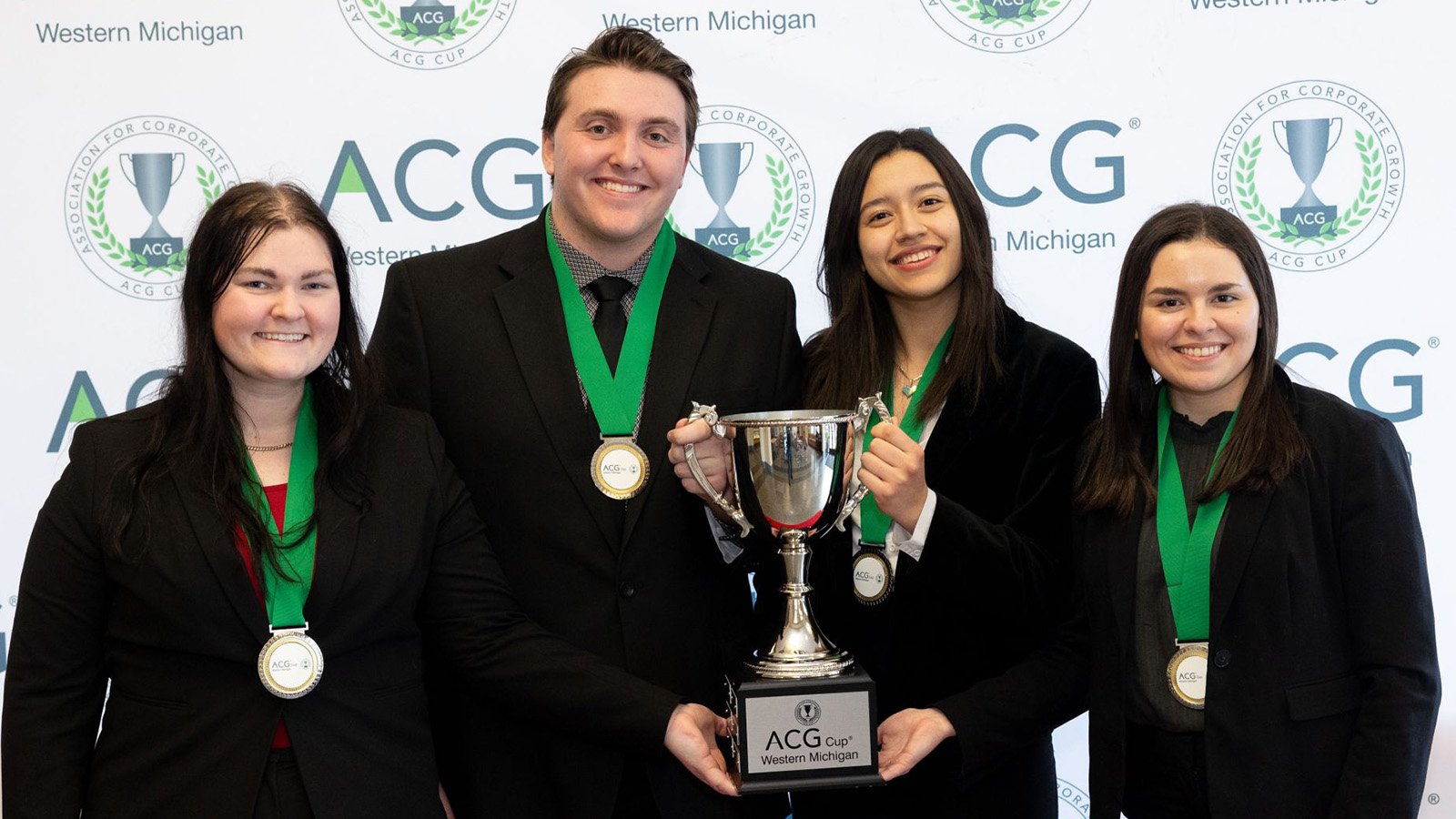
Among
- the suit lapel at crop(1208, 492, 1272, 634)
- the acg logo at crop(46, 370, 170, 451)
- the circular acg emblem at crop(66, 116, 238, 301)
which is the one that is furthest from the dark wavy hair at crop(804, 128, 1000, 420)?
the acg logo at crop(46, 370, 170, 451)

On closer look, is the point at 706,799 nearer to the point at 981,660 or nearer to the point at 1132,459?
the point at 981,660

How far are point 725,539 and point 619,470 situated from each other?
0.81 feet

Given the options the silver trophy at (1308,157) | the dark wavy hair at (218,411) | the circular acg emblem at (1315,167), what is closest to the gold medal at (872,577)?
the dark wavy hair at (218,411)

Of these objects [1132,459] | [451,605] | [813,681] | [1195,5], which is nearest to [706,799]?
[813,681]

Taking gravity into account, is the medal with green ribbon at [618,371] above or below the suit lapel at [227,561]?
above

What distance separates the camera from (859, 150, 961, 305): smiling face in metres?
2.41

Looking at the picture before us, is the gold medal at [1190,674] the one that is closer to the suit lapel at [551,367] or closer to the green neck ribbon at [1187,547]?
the green neck ribbon at [1187,547]

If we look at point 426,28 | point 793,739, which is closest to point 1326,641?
point 793,739

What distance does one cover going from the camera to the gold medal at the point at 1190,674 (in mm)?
2137

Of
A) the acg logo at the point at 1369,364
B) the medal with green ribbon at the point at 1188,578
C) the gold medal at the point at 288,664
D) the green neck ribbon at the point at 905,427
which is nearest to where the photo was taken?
the gold medal at the point at 288,664

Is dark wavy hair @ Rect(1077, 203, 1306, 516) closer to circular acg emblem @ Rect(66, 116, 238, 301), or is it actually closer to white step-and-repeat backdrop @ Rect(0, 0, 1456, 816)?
white step-and-repeat backdrop @ Rect(0, 0, 1456, 816)

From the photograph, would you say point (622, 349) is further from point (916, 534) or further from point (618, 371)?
point (916, 534)

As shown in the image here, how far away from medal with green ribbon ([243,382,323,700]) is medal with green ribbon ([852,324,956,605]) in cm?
96

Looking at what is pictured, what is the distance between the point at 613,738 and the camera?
7.12 ft
